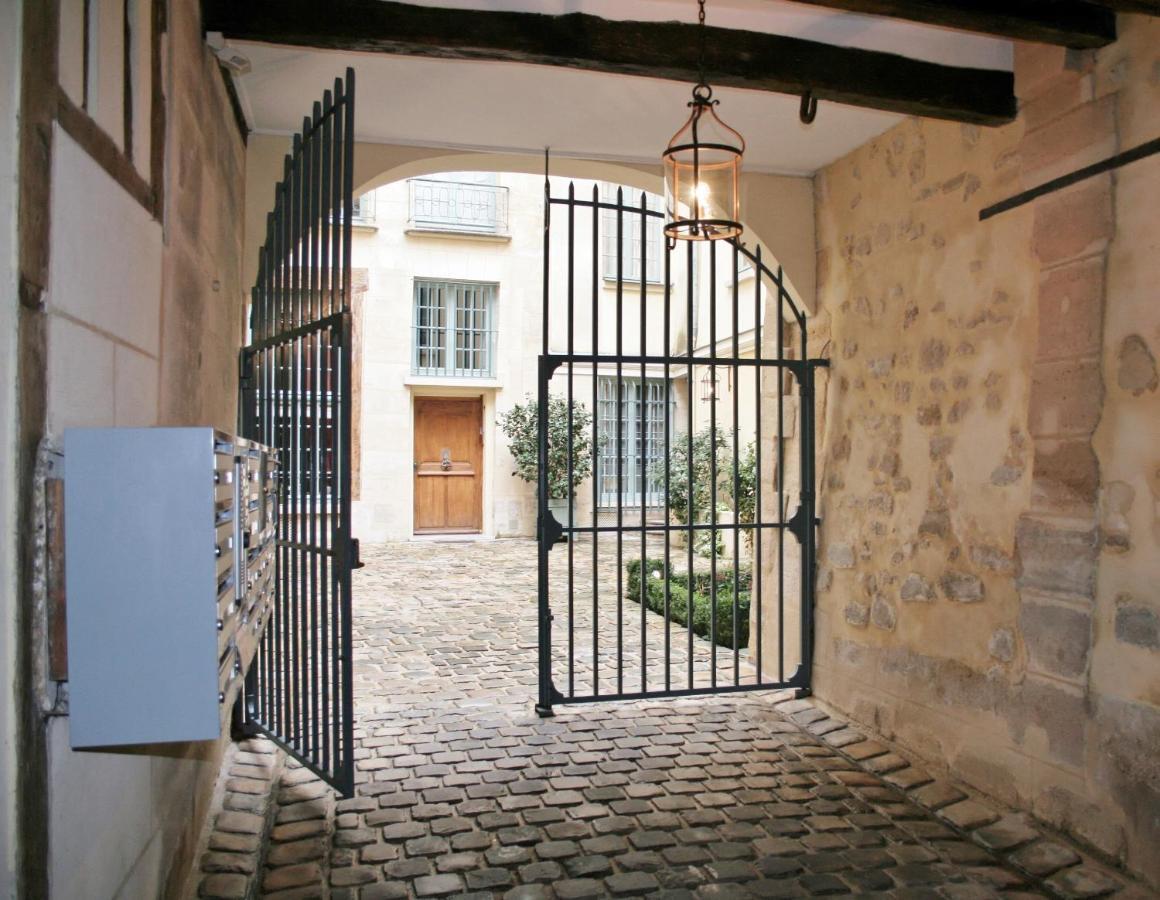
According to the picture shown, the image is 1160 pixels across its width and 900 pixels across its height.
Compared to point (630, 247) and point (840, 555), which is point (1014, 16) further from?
point (630, 247)

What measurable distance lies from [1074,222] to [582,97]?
201 centimetres

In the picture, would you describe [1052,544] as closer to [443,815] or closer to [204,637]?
[443,815]

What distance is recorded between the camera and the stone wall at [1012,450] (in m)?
2.79

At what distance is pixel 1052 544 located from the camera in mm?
3064

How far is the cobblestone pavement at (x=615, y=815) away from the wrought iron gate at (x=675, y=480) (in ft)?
1.22

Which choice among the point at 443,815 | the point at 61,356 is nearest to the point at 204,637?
the point at 61,356

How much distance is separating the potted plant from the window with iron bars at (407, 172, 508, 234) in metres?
2.62

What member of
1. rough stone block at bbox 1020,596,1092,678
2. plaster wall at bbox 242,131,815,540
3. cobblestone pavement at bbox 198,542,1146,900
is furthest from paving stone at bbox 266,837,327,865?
plaster wall at bbox 242,131,815,540

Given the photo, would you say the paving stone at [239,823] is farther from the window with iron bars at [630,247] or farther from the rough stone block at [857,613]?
the window with iron bars at [630,247]

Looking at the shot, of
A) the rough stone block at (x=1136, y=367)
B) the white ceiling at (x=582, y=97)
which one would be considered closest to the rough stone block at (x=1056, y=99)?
the white ceiling at (x=582, y=97)

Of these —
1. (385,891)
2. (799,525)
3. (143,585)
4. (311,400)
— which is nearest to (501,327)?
(799,525)

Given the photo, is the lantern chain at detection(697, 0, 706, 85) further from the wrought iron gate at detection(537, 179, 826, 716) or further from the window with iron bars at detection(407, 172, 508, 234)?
the window with iron bars at detection(407, 172, 508, 234)

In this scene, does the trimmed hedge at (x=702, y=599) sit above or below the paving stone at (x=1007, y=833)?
above

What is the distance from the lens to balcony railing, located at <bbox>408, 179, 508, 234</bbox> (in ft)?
40.5
